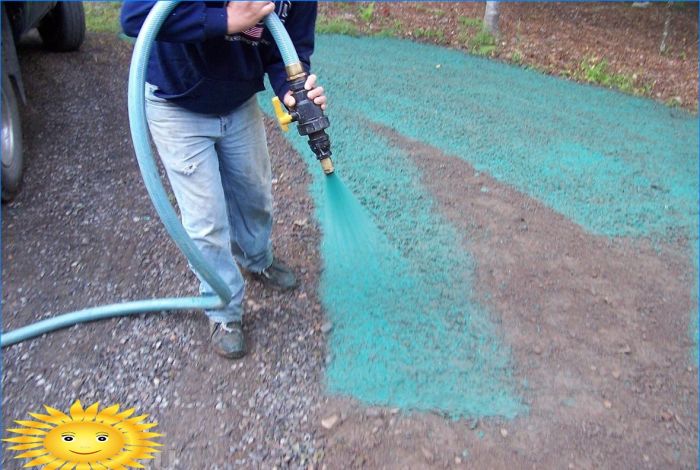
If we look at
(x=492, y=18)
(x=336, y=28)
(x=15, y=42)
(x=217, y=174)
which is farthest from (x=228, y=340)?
(x=492, y=18)

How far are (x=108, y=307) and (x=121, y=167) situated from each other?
152 cm

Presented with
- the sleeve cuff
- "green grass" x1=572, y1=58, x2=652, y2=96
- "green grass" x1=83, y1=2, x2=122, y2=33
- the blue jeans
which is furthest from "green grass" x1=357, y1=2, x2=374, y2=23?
the sleeve cuff

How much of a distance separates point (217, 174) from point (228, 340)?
0.66 m

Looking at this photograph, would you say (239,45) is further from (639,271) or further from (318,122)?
(639,271)

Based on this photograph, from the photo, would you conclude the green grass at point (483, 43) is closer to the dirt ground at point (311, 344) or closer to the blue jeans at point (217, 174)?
the dirt ground at point (311, 344)

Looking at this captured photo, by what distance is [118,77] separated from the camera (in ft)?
17.3

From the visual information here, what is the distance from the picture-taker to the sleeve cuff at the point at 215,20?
1.84 m

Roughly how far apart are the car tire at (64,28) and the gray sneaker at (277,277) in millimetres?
4090

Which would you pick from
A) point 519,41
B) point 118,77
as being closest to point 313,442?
point 118,77

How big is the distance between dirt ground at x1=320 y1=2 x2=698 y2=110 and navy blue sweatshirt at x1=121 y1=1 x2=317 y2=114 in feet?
15.4

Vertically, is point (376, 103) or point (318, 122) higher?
point (318, 122)

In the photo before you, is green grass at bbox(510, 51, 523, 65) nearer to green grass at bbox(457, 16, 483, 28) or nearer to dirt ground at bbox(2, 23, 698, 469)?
green grass at bbox(457, 16, 483, 28)

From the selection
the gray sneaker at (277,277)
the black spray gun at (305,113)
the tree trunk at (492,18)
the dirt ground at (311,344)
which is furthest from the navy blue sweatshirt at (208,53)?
the tree trunk at (492,18)

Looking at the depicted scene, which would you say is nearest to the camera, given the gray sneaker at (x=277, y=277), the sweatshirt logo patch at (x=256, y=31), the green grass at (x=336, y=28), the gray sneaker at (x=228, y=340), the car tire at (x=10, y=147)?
the sweatshirt logo patch at (x=256, y=31)
